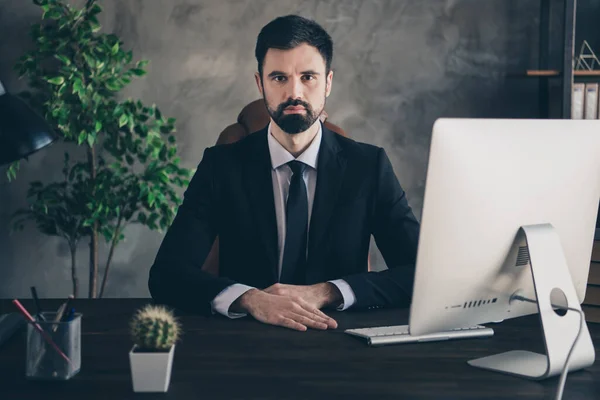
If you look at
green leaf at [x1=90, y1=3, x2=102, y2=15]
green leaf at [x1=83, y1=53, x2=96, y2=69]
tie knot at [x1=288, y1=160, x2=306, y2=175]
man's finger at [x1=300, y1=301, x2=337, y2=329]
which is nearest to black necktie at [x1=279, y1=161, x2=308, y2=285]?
tie knot at [x1=288, y1=160, x2=306, y2=175]

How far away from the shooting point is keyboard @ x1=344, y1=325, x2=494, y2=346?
1.47 metres

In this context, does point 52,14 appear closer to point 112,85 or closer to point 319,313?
point 112,85

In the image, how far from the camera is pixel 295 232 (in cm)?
209

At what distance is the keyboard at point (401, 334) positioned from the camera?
1468mm

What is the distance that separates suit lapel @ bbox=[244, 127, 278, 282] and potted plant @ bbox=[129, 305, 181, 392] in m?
0.90

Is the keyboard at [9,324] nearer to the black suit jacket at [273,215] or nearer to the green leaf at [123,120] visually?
the black suit jacket at [273,215]

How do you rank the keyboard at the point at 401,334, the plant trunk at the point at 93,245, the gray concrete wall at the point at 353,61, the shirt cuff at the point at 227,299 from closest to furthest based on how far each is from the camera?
the keyboard at the point at 401,334 → the shirt cuff at the point at 227,299 → the plant trunk at the point at 93,245 → the gray concrete wall at the point at 353,61

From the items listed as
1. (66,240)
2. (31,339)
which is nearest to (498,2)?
(66,240)

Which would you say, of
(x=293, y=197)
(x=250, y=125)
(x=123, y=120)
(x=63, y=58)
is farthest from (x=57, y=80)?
(x=293, y=197)

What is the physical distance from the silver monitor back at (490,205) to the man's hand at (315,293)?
0.51 meters

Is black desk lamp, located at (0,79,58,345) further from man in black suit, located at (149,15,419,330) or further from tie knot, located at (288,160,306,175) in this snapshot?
tie knot, located at (288,160,306,175)

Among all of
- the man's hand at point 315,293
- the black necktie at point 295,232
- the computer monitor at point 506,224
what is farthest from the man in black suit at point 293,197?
the computer monitor at point 506,224

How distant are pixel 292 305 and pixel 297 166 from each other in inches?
23.2

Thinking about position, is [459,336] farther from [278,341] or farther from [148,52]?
[148,52]
